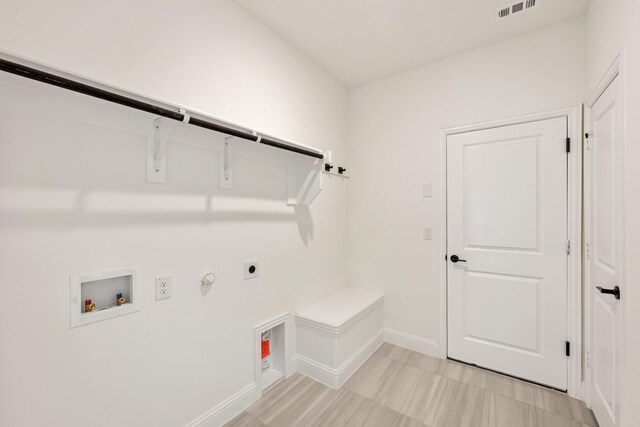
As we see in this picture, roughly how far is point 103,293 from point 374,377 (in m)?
1.96

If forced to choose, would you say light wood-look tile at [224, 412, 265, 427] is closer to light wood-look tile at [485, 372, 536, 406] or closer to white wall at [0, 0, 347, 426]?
white wall at [0, 0, 347, 426]

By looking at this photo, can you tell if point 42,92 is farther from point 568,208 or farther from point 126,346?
point 568,208

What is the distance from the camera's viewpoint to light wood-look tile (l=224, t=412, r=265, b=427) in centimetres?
173

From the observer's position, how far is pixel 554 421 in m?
1.76

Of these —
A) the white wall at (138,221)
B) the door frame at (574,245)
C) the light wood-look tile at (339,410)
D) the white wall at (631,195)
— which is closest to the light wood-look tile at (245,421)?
the white wall at (138,221)

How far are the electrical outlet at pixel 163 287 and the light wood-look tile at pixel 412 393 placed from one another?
1587 millimetres

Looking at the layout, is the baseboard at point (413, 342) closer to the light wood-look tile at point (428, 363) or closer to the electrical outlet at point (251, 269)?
the light wood-look tile at point (428, 363)

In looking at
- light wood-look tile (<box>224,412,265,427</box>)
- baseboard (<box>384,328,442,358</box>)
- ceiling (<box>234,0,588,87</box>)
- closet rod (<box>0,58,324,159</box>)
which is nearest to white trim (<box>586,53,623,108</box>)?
ceiling (<box>234,0,588,87</box>)

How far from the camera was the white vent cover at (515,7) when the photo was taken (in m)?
1.81

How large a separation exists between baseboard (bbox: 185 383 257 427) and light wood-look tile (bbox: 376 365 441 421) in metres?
0.89

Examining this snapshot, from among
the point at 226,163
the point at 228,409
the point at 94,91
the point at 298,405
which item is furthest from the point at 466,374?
the point at 94,91

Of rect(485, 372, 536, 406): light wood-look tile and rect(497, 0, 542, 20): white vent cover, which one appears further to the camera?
rect(485, 372, 536, 406): light wood-look tile

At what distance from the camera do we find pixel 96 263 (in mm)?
1229

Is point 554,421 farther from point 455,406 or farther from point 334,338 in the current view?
point 334,338
